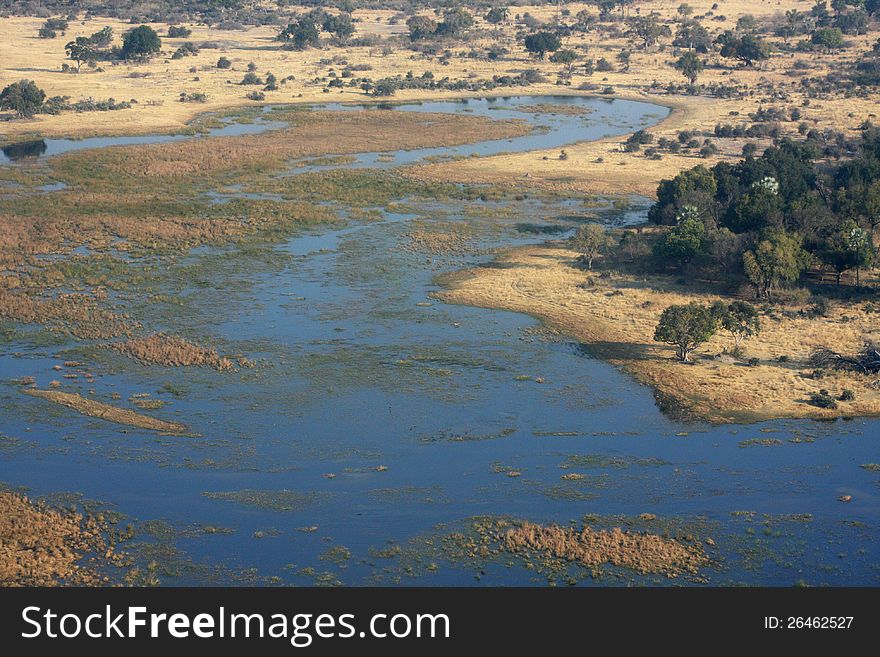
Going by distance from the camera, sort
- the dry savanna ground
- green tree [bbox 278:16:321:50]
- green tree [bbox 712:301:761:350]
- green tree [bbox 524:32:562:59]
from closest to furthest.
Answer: green tree [bbox 712:301:761:350], the dry savanna ground, green tree [bbox 524:32:562:59], green tree [bbox 278:16:321:50]

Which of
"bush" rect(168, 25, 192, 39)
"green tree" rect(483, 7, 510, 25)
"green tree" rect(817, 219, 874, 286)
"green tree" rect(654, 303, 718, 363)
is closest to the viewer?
"green tree" rect(654, 303, 718, 363)

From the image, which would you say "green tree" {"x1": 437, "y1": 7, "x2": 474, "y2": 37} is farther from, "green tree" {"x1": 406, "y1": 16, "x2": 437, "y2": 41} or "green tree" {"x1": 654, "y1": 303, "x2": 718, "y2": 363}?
"green tree" {"x1": 654, "y1": 303, "x2": 718, "y2": 363}

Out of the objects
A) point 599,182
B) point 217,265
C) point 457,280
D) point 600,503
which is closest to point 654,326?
point 457,280

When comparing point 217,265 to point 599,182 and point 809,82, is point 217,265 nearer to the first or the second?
point 599,182

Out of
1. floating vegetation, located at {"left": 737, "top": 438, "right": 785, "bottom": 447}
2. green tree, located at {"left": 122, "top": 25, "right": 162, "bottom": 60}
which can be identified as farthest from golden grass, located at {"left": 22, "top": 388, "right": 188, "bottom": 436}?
green tree, located at {"left": 122, "top": 25, "right": 162, "bottom": 60}

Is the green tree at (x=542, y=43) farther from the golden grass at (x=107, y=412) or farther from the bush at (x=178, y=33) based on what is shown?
the golden grass at (x=107, y=412)
